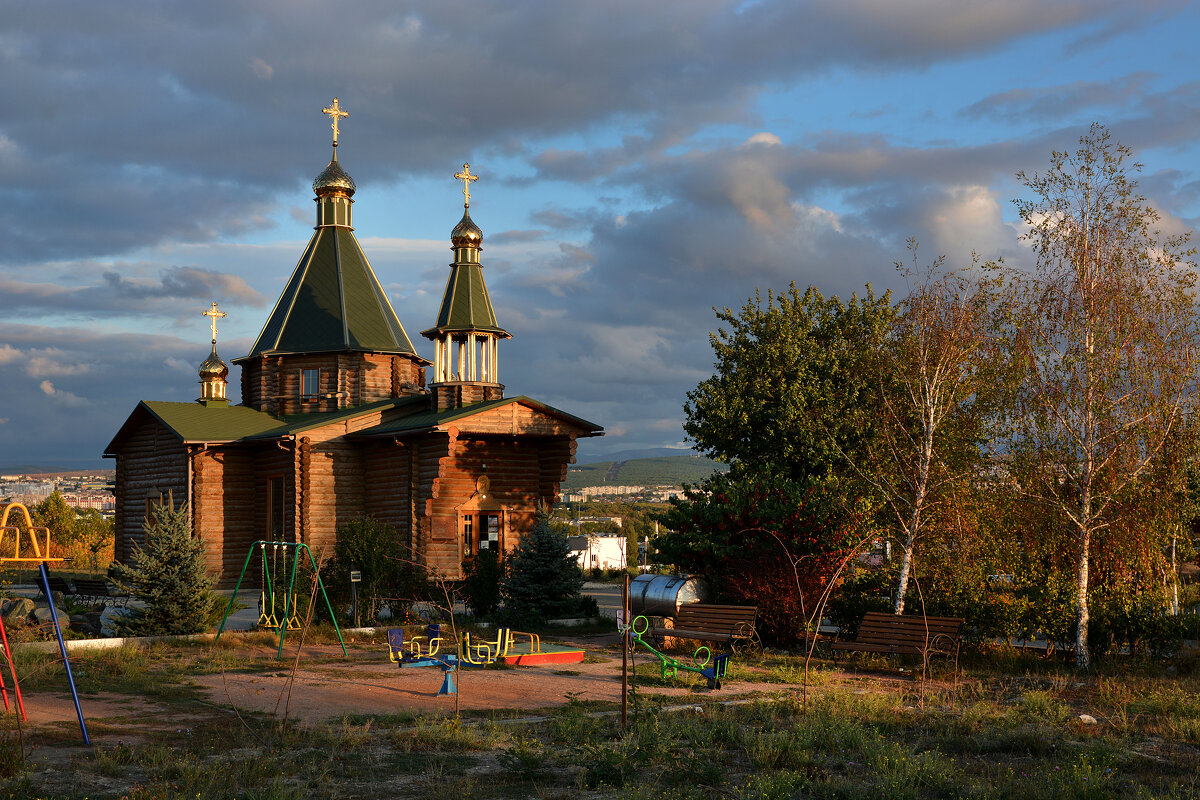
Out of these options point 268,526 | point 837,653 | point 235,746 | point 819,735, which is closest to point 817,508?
point 837,653

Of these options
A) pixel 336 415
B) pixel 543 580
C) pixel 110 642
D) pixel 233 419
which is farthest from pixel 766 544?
pixel 233 419

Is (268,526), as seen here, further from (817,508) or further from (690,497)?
(817,508)

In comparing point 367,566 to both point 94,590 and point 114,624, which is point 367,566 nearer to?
point 114,624

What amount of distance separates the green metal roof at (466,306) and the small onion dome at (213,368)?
10.00m

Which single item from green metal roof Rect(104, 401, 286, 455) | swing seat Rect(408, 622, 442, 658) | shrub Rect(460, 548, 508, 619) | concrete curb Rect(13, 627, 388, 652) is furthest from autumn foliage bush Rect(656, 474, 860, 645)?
green metal roof Rect(104, 401, 286, 455)

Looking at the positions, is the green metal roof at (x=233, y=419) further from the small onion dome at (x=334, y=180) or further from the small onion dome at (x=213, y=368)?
the small onion dome at (x=334, y=180)

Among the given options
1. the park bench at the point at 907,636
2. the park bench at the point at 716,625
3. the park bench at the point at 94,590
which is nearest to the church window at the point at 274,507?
the park bench at the point at 94,590

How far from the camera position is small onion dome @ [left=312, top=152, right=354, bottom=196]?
35.4 meters

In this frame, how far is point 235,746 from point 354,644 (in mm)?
9035

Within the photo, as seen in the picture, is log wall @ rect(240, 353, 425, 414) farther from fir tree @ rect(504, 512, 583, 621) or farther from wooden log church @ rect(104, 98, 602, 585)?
fir tree @ rect(504, 512, 583, 621)

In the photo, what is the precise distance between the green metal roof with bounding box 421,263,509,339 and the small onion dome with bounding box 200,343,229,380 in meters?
10.00

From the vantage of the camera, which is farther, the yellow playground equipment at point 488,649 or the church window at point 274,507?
the church window at point 274,507

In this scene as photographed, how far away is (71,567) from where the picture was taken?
4350 centimetres

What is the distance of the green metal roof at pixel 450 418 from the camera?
25.9 metres
